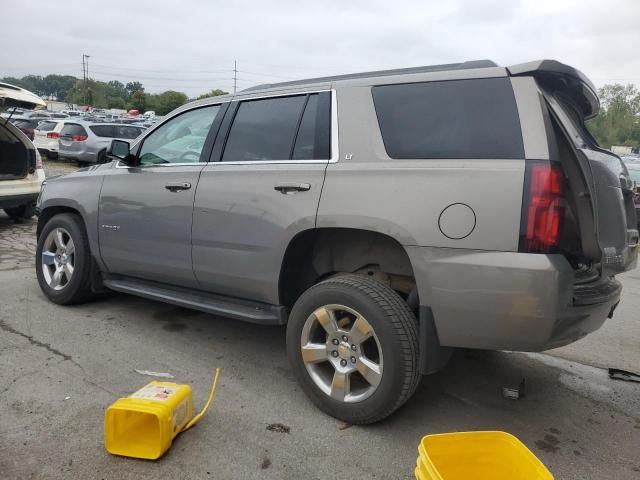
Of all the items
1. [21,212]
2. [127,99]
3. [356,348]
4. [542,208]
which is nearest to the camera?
[542,208]

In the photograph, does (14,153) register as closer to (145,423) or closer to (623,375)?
(145,423)

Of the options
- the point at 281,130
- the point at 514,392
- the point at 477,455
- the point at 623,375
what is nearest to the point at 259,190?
the point at 281,130

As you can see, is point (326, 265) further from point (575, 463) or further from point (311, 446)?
point (575, 463)

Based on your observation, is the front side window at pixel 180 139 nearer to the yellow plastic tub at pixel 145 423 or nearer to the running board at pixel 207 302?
the running board at pixel 207 302

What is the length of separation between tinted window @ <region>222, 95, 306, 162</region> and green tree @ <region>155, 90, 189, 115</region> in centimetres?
7180

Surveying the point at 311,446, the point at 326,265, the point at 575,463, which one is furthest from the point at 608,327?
the point at 311,446

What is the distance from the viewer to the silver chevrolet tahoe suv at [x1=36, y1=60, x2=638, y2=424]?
8.25ft

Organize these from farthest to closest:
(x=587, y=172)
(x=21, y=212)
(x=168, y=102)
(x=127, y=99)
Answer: (x=127, y=99) < (x=168, y=102) < (x=21, y=212) < (x=587, y=172)

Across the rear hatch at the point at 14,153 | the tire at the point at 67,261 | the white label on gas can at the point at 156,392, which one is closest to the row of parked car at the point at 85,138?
the rear hatch at the point at 14,153

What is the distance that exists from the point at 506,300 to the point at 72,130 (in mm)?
17352

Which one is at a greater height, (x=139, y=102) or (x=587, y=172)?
(x=139, y=102)

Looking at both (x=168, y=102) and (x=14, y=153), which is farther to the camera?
(x=168, y=102)

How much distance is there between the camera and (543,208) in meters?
2.45

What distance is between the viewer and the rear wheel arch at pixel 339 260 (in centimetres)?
314
